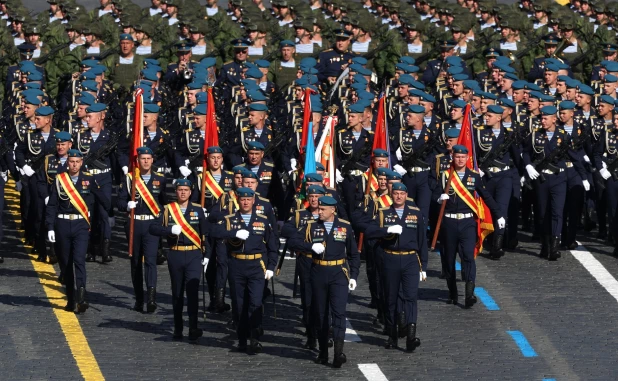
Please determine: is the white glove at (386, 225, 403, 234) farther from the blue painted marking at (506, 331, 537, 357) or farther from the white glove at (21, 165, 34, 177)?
the white glove at (21, 165, 34, 177)

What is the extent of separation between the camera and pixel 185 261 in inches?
996

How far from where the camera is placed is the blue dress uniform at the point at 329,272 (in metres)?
24.1

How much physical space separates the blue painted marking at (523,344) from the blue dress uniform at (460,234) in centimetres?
136

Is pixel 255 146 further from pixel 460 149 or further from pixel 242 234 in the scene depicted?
pixel 242 234

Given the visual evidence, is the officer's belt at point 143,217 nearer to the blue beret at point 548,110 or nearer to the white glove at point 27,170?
the white glove at point 27,170

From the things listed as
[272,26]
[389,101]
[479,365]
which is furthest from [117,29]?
[479,365]

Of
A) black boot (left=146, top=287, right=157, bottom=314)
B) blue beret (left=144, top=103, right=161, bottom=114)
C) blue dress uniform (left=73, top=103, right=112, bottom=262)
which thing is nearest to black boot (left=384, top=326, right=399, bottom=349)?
black boot (left=146, top=287, right=157, bottom=314)

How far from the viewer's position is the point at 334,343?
79.2ft

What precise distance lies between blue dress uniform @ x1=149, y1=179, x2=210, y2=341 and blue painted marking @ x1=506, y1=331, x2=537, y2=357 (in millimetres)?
4187

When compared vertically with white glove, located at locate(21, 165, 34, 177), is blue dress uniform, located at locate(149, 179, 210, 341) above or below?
below

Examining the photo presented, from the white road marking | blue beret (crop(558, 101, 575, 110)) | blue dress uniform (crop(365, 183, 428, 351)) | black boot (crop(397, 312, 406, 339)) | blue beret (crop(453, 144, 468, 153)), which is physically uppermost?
blue beret (crop(558, 101, 575, 110))

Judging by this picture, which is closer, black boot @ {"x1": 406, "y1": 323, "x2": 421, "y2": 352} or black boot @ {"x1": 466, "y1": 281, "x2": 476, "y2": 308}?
black boot @ {"x1": 406, "y1": 323, "x2": 421, "y2": 352}

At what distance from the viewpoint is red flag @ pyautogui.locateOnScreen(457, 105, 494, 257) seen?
2791 centimetres

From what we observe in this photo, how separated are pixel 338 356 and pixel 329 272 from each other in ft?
3.47
